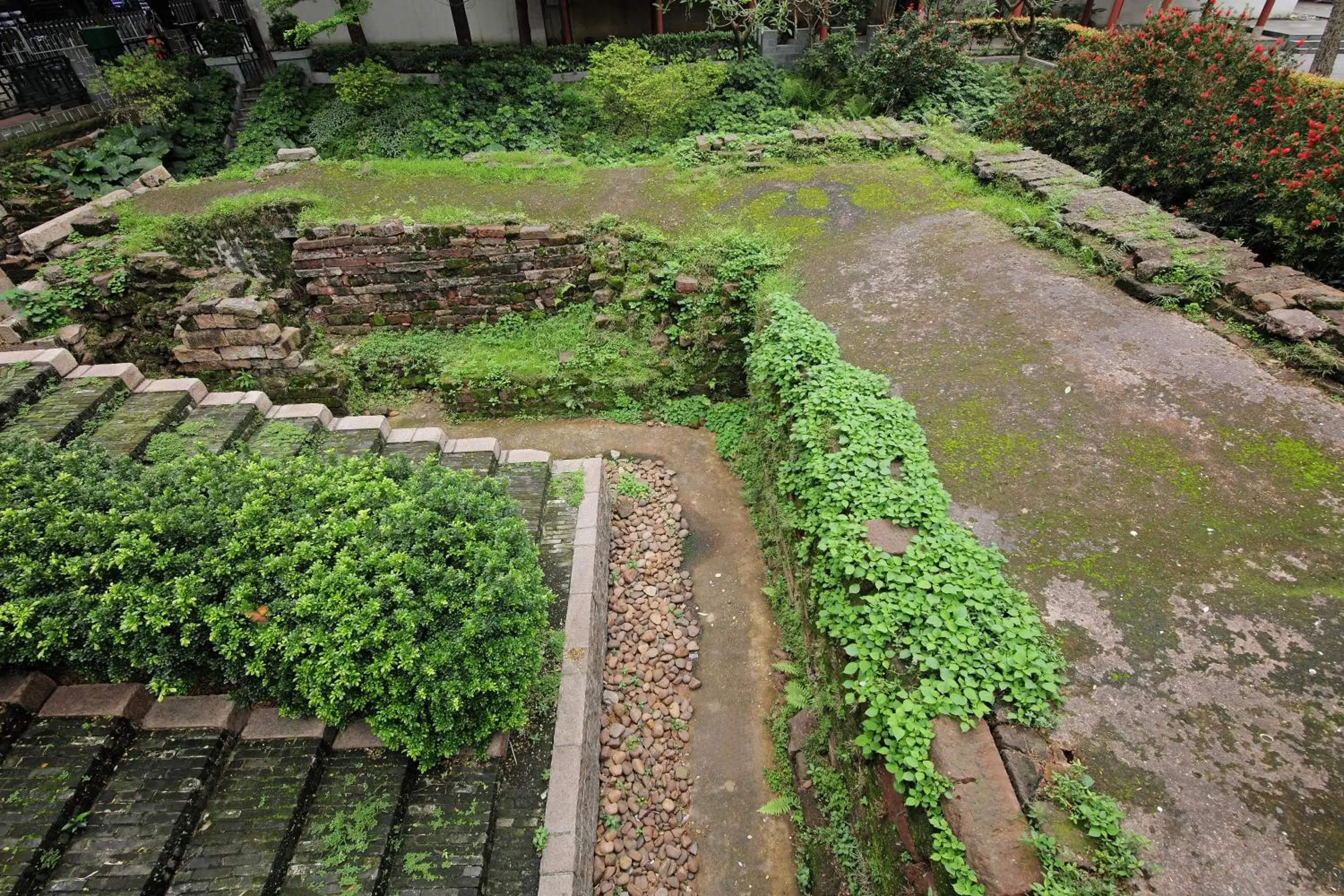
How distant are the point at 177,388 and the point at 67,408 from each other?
775mm

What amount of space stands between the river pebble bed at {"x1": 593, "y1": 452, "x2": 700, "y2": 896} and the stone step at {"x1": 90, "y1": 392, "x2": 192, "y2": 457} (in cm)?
393

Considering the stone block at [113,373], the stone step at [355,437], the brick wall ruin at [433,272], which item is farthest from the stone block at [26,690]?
the brick wall ruin at [433,272]

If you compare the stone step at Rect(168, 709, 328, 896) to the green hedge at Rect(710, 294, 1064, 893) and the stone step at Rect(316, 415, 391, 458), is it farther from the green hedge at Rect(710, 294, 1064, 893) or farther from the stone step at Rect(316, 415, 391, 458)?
the green hedge at Rect(710, 294, 1064, 893)

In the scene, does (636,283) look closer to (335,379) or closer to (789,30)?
(335,379)

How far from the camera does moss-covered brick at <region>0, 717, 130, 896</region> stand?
10.3 feet

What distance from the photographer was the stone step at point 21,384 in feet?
17.2

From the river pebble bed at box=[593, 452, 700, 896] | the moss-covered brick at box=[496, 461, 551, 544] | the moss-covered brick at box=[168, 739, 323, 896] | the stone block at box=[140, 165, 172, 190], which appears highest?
the stone block at box=[140, 165, 172, 190]

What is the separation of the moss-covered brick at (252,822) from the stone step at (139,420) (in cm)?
292

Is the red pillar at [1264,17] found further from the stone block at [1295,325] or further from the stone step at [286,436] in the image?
the stone step at [286,436]

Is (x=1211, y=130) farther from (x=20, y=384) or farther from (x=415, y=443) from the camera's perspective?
(x=20, y=384)

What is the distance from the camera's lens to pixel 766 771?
441 centimetres

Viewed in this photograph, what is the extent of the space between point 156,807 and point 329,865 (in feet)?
3.43

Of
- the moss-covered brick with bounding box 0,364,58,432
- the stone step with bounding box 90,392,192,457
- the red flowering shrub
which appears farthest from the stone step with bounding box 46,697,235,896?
the red flowering shrub

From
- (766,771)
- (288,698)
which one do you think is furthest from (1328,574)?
(288,698)
